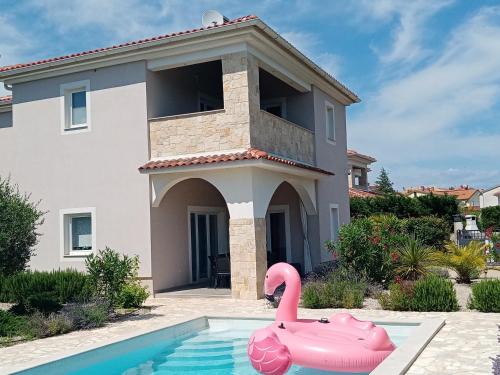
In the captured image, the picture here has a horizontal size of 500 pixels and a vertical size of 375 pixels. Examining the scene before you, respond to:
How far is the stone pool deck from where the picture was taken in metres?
7.75

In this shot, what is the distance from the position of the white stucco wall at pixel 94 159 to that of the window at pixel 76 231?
22 centimetres

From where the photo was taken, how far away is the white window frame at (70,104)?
18109mm

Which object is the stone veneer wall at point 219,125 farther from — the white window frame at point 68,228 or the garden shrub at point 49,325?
the garden shrub at point 49,325

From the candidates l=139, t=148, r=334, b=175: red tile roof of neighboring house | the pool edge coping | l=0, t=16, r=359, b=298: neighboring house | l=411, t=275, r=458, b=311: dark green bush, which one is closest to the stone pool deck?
the pool edge coping

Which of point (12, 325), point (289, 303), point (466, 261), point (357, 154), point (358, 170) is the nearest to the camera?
point (289, 303)

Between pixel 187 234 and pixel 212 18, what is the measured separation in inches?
271

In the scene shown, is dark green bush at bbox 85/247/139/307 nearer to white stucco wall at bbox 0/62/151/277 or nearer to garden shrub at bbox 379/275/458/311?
white stucco wall at bbox 0/62/151/277

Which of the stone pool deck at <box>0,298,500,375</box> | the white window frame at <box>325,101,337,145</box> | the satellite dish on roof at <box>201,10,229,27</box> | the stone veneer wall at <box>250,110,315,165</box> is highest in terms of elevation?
the satellite dish on roof at <box>201,10,229,27</box>

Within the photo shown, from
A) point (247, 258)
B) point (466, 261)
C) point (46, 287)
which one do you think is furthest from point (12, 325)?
point (466, 261)

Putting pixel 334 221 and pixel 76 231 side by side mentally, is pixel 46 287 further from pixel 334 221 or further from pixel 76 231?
pixel 334 221

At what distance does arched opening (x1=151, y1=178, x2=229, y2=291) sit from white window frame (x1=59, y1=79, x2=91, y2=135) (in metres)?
3.54

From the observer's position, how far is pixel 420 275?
1584cm

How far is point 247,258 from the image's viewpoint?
15289 mm

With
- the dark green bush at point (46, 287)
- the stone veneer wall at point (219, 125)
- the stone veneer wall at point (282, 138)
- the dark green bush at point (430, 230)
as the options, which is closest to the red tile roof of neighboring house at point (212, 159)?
the stone veneer wall at point (219, 125)
